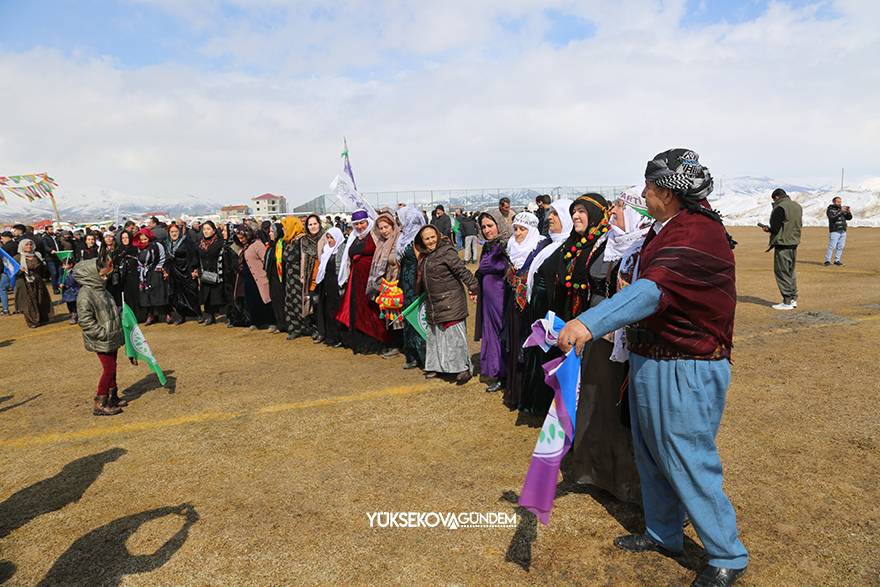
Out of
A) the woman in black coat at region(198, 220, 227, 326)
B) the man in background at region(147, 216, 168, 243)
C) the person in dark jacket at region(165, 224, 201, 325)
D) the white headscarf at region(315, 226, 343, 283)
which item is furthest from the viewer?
the man in background at region(147, 216, 168, 243)

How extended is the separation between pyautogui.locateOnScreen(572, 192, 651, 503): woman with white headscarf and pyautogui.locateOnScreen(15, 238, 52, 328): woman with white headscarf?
10.3 m

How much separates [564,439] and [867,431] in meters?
2.96

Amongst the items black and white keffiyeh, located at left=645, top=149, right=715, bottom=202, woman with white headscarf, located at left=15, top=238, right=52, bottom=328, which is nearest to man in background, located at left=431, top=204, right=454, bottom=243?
woman with white headscarf, located at left=15, top=238, right=52, bottom=328

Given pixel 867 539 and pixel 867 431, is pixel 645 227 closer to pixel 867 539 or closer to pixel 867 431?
pixel 867 539

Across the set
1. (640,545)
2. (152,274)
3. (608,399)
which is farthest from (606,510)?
(152,274)

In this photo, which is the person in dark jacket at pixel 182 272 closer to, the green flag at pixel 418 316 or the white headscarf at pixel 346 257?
the white headscarf at pixel 346 257

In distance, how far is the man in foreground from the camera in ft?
6.75

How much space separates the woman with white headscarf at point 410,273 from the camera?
602 cm

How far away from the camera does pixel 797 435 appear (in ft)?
12.6

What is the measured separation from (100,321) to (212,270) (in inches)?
171

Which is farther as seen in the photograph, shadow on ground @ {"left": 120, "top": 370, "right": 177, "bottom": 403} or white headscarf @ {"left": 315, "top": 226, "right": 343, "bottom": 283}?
white headscarf @ {"left": 315, "top": 226, "right": 343, "bottom": 283}

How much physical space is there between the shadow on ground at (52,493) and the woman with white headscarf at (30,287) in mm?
7374

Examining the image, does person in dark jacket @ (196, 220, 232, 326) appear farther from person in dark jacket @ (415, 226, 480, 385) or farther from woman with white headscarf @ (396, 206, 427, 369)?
person in dark jacket @ (415, 226, 480, 385)

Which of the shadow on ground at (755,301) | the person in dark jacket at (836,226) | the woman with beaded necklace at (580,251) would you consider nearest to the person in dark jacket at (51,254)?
the woman with beaded necklace at (580,251)
